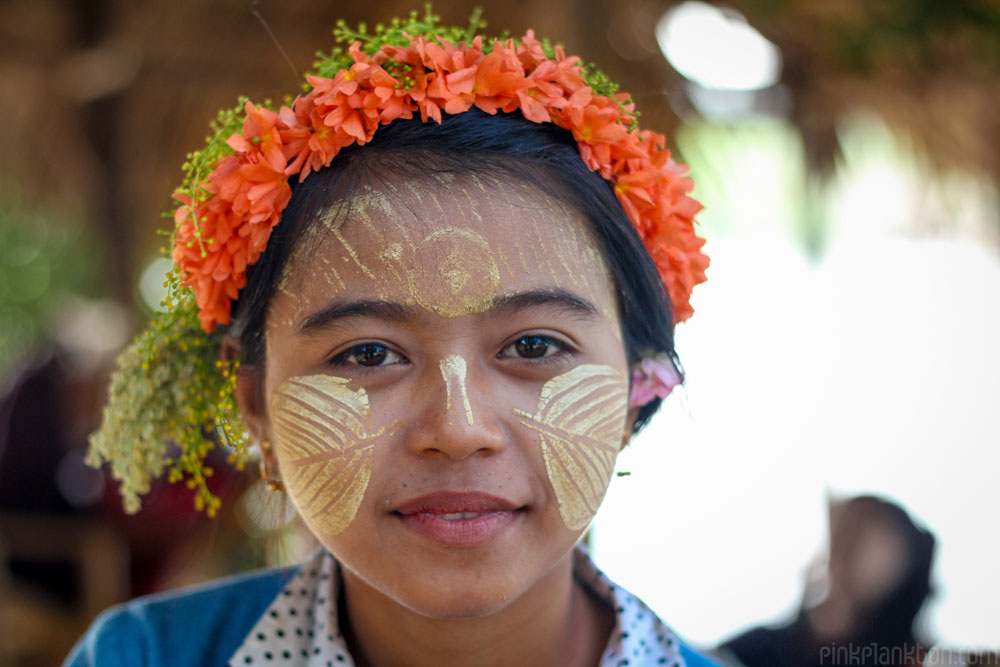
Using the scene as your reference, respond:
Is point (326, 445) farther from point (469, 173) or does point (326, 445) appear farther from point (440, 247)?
point (469, 173)

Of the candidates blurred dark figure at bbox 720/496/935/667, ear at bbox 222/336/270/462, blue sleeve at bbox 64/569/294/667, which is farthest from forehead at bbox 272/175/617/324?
blurred dark figure at bbox 720/496/935/667

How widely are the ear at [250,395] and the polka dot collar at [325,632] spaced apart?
0.34 m

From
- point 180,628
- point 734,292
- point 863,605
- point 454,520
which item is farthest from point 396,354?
point 734,292

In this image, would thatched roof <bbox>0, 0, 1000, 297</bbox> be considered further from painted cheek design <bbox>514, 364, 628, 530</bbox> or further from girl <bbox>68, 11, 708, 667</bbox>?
painted cheek design <bbox>514, 364, 628, 530</bbox>

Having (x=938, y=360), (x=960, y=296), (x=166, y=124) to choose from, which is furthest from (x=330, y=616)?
(x=960, y=296)

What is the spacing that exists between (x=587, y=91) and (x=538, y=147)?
14 centimetres

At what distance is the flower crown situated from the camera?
4.93 feet

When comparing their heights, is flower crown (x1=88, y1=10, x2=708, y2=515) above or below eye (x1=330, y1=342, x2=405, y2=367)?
above

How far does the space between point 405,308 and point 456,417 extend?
0.66ft

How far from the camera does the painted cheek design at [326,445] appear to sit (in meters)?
1.45

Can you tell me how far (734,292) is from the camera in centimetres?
524

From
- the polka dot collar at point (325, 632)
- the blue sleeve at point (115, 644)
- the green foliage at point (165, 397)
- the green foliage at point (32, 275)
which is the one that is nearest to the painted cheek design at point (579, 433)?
the polka dot collar at point (325, 632)

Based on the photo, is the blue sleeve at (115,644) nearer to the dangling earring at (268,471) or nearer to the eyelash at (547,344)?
the dangling earring at (268,471)

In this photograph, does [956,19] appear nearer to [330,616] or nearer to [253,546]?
[330,616]
